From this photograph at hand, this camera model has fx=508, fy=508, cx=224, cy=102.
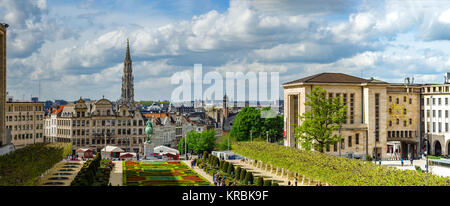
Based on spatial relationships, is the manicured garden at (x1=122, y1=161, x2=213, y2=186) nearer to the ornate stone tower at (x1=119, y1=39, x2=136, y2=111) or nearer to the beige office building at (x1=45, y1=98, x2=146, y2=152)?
the beige office building at (x1=45, y1=98, x2=146, y2=152)

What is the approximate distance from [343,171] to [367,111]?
156ft

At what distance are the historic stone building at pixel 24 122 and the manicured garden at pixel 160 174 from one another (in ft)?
118

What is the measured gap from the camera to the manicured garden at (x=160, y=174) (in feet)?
191

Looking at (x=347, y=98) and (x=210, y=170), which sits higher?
(x=347, y=98)

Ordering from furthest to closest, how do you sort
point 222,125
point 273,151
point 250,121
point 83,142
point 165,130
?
point 222,125, point 165,130, point 83,142, point 250,121, point 273,151

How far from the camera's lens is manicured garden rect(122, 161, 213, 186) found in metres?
58.3

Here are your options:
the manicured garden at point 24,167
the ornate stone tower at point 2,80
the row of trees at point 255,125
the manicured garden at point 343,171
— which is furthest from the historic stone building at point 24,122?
the manicured garden at point 343,171

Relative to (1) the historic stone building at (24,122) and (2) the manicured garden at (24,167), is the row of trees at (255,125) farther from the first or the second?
(2) the manicured garden at (24,167)

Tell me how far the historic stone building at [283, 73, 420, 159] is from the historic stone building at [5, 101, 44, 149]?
190 feet

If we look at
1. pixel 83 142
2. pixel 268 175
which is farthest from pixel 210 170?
pixel 83 142

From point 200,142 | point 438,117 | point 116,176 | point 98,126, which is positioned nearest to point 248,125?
point 200,142
